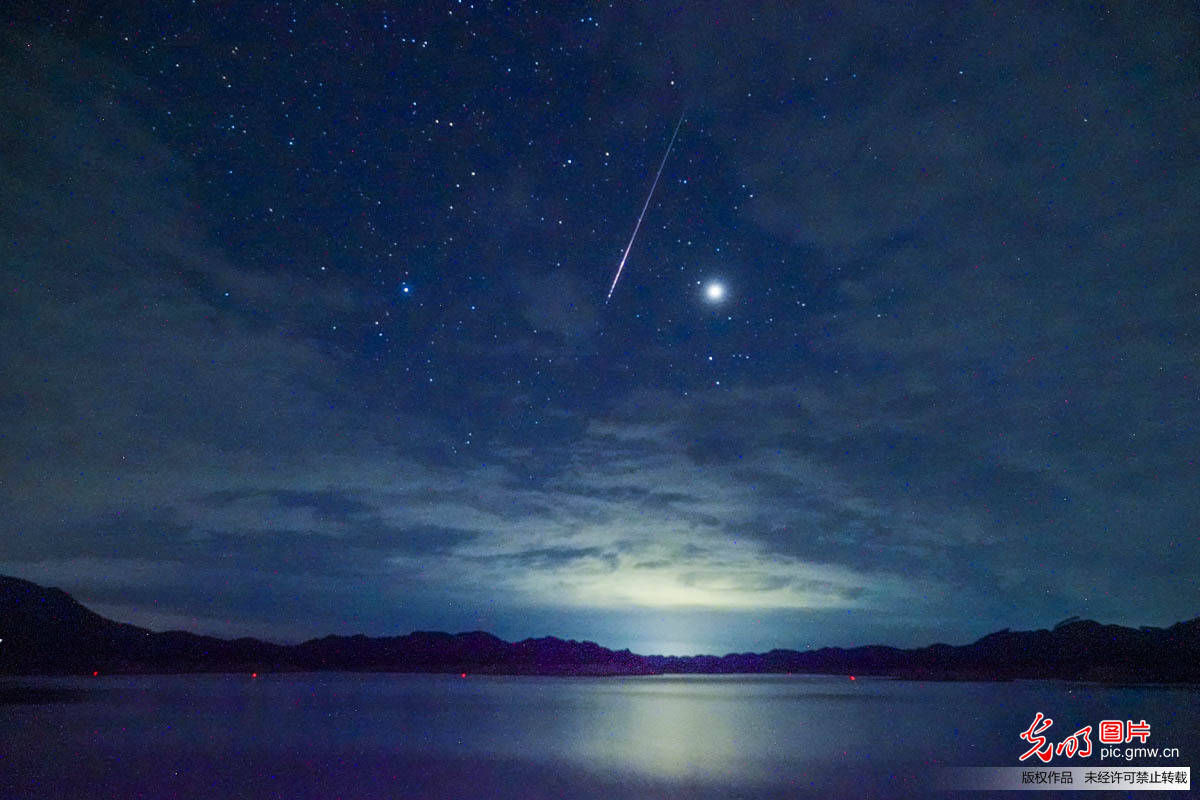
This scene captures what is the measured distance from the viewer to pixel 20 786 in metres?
17.1

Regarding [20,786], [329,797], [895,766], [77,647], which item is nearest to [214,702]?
[20,786]

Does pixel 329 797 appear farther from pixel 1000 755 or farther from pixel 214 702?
pixel 214 702
